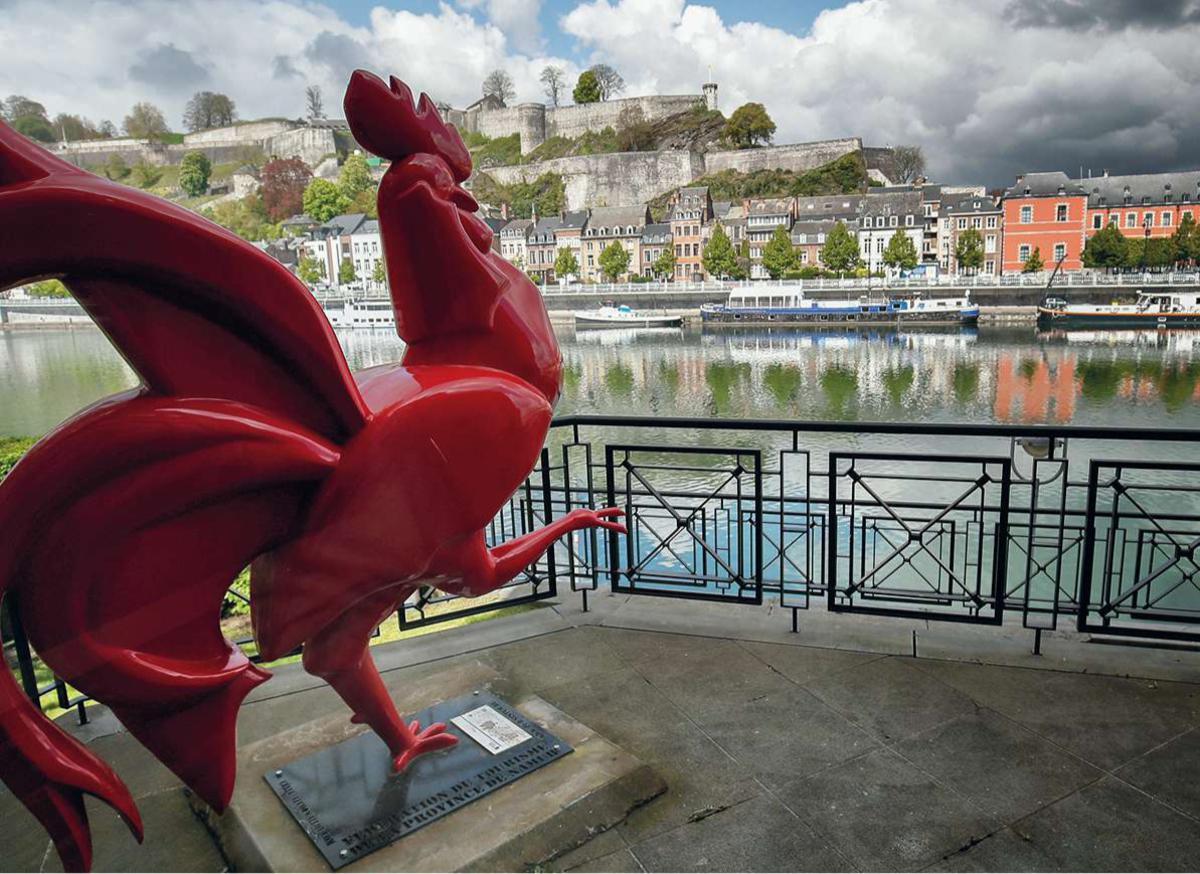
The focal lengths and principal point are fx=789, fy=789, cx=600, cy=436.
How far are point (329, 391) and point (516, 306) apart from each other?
1.91 ft

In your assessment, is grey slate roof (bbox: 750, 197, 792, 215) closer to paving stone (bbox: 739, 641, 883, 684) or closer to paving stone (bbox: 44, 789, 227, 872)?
paving stone (bbox: 739, 641, 883, 684)

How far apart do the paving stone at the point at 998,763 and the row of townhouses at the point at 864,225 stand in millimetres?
36211

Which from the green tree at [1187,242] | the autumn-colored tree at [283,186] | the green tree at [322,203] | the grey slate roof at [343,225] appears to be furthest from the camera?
the grey slate roof at [343,225]

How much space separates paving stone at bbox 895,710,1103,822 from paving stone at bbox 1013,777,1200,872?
0.06 m

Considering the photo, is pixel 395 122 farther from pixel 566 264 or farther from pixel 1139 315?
pixel 566 264

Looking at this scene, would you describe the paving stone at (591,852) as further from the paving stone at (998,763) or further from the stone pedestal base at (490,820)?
the paving stone at (998,763)

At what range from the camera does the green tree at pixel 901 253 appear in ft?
143

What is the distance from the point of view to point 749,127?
62219mm

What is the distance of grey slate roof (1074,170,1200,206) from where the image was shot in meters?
43.3

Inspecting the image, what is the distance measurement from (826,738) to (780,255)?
45.7m

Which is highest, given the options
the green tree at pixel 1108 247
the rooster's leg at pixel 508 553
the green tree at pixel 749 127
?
the green tree at pixel 749 127

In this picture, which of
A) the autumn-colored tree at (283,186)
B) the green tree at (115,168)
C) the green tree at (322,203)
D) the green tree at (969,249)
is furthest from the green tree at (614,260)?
the green tree at (115,168)

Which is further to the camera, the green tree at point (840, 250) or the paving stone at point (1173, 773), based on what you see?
the green tree at point (840, 250)

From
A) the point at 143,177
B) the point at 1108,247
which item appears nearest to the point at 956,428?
the point at 143,177
